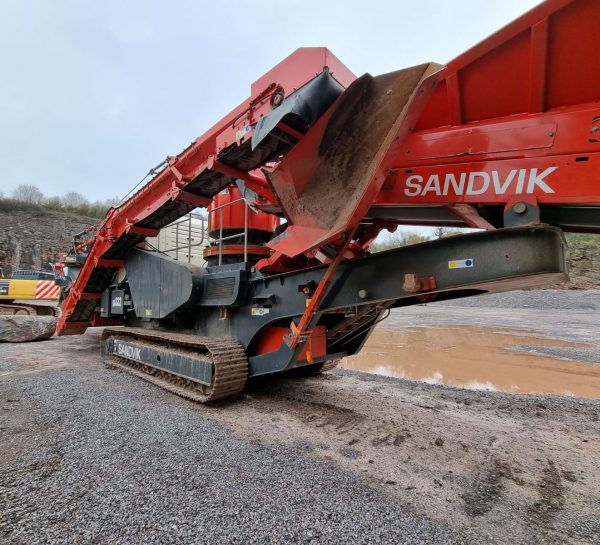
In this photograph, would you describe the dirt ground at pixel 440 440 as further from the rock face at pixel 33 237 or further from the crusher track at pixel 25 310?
the rock face at pixel 33 237

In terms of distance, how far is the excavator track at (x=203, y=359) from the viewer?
3967mm

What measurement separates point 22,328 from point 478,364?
1028 cm

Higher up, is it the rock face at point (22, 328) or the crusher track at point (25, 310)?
the crusher track at point (25, 310)

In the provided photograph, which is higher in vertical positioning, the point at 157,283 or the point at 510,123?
the point at 510,123

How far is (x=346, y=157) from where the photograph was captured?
273cm

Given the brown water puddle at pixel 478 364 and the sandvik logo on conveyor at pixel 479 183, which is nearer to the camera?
the sandvik logo on conveyor at pixel 479 183

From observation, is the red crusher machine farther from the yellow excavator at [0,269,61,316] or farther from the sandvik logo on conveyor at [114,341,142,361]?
the yellow excavator at [0,269,61,316]

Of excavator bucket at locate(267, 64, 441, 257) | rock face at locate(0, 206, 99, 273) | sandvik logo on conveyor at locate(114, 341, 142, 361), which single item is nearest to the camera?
excavator bucket at locate(267, 64, 441, 257)

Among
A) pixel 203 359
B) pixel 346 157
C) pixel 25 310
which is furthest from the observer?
pixel 25 310

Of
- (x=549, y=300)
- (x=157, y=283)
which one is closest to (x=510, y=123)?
(x=157, y=283)

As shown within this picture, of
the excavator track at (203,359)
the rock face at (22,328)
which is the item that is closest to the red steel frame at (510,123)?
the excavator track at (203,359)

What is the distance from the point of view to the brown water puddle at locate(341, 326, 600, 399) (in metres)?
6.15

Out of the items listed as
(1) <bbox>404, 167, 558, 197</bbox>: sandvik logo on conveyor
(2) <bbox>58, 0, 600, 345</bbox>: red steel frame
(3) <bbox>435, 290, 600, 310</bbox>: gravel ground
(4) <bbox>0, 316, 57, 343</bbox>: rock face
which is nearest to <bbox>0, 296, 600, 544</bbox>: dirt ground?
(2) <bbox>58, 0, 600, 345</bbox>: red steel frame

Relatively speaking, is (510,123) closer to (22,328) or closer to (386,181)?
(386,181)
